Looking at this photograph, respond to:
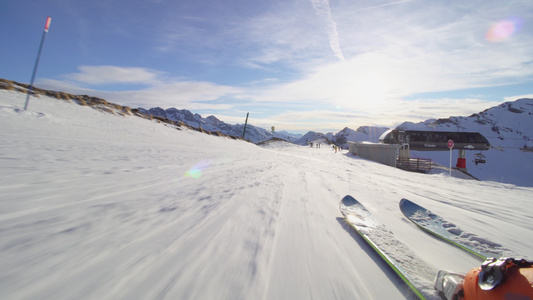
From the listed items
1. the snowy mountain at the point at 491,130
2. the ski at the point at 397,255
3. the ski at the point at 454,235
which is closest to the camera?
the ski at the point at 397,255

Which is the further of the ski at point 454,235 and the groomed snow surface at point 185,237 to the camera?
the ski at point 454,235

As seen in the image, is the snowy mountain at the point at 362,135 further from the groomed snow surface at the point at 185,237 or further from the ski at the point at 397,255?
the ski at the point at 397,255

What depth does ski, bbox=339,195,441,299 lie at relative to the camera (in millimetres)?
1932

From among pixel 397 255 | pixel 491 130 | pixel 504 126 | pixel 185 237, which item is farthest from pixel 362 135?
pixel 185 237

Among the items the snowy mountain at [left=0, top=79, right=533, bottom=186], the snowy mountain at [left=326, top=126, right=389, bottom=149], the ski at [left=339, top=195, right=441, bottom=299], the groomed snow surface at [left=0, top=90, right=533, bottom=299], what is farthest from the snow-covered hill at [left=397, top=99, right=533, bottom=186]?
the ski at [left=339, top=195, right=441, bottom=299]

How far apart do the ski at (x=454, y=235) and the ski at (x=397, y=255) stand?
884mm

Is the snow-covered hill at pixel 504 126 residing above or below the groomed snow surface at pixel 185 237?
above

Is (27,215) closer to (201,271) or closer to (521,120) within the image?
(201,271)

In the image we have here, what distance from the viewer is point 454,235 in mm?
3209

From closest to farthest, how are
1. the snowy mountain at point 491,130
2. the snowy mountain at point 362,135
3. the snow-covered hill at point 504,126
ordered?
the snowy mountain at point 491,130, the snow-covered hill at point 504,126, the snowy mountain at point 362,135

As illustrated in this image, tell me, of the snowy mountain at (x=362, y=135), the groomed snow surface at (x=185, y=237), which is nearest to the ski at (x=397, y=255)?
the groomed snow surface at (x=185, y=237)

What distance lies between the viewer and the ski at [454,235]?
2758 millimetres

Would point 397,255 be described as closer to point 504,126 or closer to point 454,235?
point 454,235

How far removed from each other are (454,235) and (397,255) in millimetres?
1602
